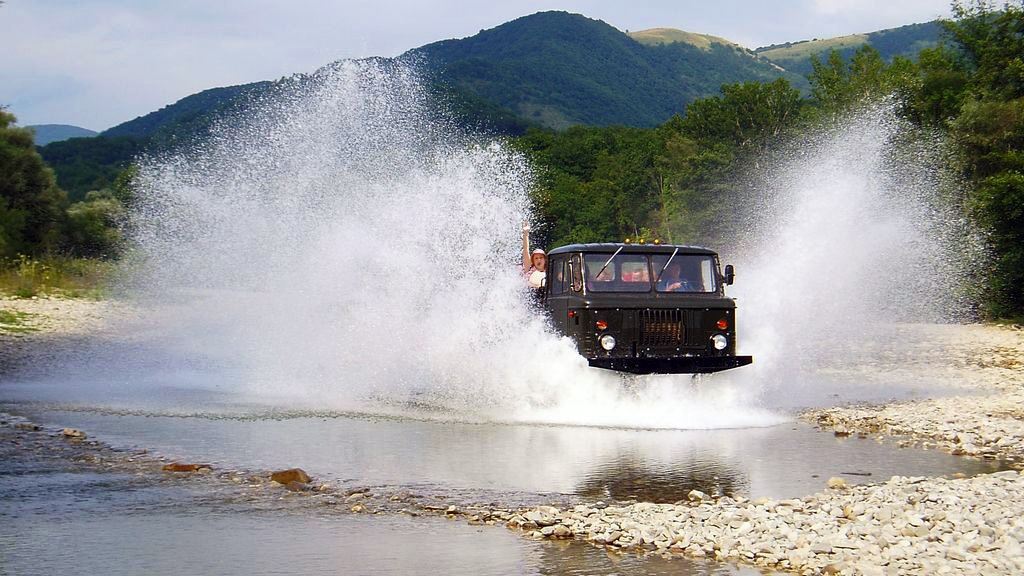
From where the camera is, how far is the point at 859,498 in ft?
33.7

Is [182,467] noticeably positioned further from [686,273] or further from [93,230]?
[93,230]

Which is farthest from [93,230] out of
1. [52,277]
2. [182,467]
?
[182,467]

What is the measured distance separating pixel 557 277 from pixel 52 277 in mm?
31432

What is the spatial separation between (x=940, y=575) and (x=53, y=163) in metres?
157

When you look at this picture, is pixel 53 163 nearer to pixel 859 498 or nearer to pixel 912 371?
pixel 912 371

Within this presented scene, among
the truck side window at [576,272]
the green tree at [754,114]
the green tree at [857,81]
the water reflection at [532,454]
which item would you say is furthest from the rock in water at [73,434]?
the green tree at [754,114]

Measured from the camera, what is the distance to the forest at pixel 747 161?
37.5 m

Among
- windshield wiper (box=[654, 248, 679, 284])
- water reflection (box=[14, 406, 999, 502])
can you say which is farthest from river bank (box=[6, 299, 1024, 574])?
windshield wiper (box=[654, 248, 679, 284])

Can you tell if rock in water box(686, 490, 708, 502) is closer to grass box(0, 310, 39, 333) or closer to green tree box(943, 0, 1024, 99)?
grass box(0, 310, 39, 333)

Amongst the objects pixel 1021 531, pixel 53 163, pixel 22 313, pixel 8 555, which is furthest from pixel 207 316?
pixel 53 163

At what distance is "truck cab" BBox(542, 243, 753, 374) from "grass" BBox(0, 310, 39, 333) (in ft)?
62.1

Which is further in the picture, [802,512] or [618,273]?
[618,273]

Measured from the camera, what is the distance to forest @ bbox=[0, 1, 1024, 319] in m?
37.5

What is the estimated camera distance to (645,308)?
1593 cm
